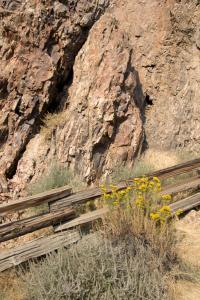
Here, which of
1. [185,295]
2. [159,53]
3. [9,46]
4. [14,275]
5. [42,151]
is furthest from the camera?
[159,53]

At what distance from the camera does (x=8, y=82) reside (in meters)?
7.64

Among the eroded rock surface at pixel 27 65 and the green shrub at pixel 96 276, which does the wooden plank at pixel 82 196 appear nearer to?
the green shrub at pixel 96 276

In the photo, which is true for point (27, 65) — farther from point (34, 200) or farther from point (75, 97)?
point (34, 200)

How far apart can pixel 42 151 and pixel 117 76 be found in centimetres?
254

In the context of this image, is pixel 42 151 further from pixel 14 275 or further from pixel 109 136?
pixel 14 275

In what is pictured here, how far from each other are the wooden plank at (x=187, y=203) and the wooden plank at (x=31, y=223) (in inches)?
78.4

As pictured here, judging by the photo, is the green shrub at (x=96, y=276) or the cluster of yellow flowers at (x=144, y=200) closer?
the green shrub at (x=96, y=276)

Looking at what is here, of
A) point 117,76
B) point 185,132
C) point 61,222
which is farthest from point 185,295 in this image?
point 185,132

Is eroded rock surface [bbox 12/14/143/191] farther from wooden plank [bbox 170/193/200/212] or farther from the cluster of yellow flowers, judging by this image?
the cluster of yellow flowers

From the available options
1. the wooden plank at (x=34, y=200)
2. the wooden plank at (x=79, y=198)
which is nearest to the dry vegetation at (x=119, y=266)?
the wooden plank at (x=79, y=198)

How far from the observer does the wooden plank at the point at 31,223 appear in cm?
412

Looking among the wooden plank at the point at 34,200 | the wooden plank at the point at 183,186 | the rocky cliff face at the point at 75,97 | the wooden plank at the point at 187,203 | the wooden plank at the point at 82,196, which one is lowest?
the wooden plank at the point at 187,203

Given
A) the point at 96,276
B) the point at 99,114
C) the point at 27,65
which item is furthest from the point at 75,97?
the point at 96,276

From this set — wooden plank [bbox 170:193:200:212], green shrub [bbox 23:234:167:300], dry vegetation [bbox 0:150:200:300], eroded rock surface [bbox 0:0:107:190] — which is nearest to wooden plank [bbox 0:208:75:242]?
dry vegetation [bbox 0:150:200:300]
